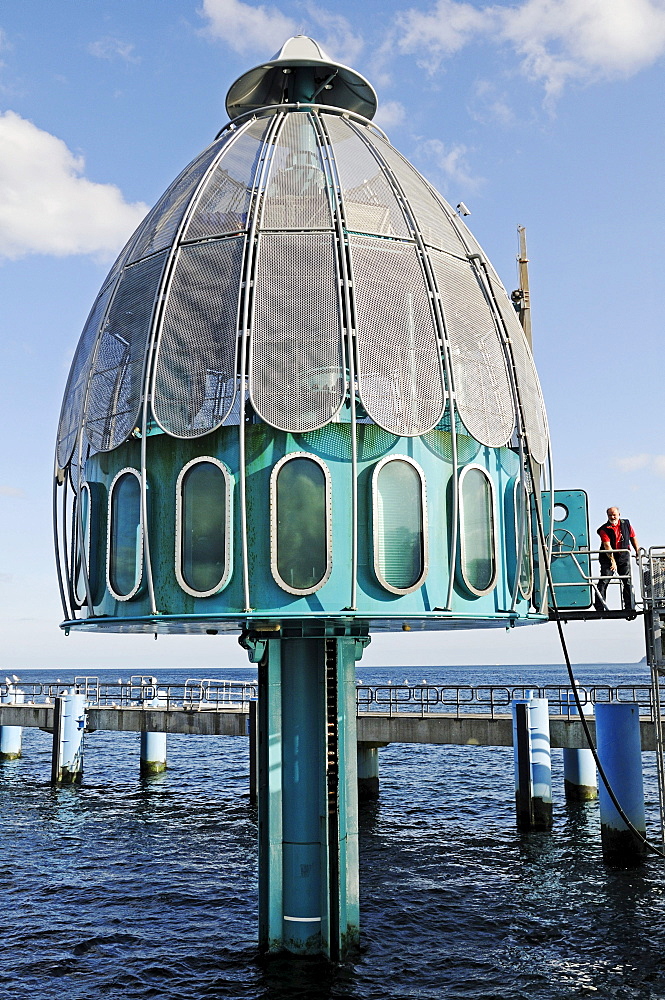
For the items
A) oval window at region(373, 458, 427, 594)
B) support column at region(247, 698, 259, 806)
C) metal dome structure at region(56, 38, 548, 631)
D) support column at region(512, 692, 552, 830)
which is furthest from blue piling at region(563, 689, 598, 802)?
oval window at region(373, 458, 427, 594)

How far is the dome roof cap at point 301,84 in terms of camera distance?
16453 millimetres

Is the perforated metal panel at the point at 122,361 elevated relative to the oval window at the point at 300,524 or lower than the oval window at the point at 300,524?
elevated

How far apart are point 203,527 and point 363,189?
6.52m

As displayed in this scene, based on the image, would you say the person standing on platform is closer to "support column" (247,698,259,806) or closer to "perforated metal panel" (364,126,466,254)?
"perforated metal panel" (364,126,466,254)

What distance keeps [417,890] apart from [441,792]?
18.3 m

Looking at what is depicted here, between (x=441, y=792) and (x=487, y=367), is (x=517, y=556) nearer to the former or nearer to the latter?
(x=487, y=367)

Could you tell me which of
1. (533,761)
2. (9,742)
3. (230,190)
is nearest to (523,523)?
(230,190)

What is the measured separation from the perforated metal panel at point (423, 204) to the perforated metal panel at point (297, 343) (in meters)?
2.23

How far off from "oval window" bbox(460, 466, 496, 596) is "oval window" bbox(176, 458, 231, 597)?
3.77 metres

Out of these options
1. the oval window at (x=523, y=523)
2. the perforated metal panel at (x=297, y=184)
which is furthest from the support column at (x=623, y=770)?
the perforated metal panel at (x=297, y=184)

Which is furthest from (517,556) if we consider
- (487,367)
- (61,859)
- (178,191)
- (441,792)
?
(441,792)

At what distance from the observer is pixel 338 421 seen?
1320cm

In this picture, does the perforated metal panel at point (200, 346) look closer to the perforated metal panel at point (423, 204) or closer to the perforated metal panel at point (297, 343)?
the perforated metal panel at point (297, 343)

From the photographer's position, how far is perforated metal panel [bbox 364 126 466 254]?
15109 mm
